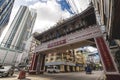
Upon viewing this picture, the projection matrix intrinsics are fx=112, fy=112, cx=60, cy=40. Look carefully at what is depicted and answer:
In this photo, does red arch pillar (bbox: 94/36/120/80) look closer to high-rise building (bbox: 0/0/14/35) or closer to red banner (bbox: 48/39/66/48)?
red banner (bbox: 48/39/66/48)

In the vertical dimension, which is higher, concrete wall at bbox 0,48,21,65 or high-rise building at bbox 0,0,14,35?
high-rise building at bbox 0,0,14,35

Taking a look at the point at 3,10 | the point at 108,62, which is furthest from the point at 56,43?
the point at 3,10

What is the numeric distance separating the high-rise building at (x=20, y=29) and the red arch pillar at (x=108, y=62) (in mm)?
68487

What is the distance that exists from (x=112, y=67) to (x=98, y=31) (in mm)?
3277

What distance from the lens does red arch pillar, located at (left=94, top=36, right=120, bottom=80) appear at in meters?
7.59

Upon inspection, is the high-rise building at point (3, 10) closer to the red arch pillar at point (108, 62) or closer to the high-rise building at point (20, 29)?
the high-rise building at point (20, 29)

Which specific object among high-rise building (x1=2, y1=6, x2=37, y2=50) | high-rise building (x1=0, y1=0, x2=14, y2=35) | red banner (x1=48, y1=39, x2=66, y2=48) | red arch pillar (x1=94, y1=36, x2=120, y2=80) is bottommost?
red arch pillar (x1=94, y1=36, x2=120, y2=80)

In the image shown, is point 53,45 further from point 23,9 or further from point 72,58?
point 23,9

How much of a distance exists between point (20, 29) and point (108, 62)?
81.2 metres

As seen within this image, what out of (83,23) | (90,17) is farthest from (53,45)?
(90,17)

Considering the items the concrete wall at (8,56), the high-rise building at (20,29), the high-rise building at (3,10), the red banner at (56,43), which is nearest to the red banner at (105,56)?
the red banner at (56,43)

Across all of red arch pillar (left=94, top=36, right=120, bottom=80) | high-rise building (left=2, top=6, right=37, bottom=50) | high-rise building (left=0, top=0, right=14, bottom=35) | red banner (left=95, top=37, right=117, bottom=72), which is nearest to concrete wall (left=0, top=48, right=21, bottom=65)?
high-rise building (left=0, top=0, right=14, bottom=35)

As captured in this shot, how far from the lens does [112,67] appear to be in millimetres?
7777

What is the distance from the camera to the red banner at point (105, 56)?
7844 mm
